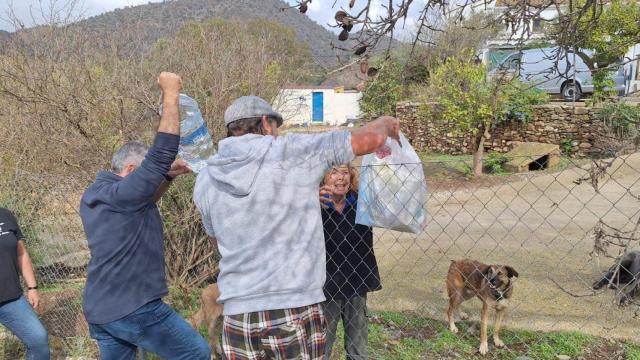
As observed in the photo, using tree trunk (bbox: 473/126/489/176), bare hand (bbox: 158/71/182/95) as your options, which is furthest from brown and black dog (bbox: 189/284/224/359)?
tree trunk (bbox: 473/126/489/176)

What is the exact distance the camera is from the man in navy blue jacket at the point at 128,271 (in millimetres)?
2479

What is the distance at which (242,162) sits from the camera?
189 centimetres

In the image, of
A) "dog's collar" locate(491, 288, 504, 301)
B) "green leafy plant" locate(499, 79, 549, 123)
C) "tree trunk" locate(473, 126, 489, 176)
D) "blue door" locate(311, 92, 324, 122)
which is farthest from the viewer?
"blue door" locate(311, 92, 324, 122)

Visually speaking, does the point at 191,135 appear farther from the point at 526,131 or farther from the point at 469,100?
the point at 526,131

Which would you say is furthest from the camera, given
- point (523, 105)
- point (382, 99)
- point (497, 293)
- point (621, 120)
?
point (382, 99)

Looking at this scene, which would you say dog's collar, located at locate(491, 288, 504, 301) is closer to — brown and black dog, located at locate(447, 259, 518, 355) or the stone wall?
brown and black dog, located at locate(447, 259, 518, 355)

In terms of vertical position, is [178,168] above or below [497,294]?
above

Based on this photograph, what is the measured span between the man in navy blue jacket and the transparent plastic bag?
3.11 feet

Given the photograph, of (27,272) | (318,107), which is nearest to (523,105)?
(27,272)

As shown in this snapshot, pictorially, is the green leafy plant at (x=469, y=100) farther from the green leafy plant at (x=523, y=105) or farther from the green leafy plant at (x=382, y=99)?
the green leafy plant at (x=382, y=99)

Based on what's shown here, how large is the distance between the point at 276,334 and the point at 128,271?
3.29 ft

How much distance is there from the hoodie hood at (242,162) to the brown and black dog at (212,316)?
228cm

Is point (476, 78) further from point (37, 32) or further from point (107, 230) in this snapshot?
point (107, 230)

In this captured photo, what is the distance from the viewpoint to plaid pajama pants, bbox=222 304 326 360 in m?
1.91
